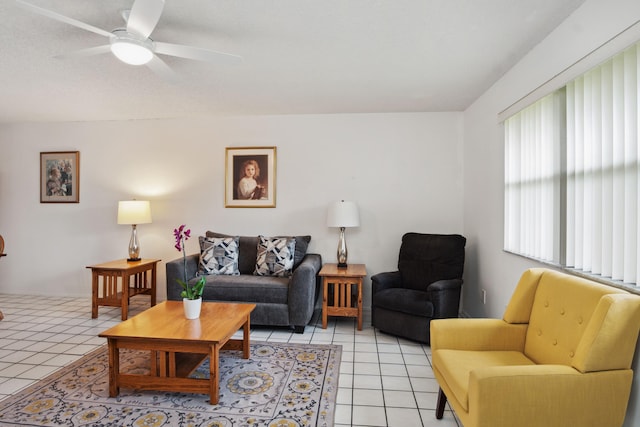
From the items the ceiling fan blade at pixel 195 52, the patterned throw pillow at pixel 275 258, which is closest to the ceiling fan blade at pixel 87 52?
the ceiling fan blade at pixel 195 52

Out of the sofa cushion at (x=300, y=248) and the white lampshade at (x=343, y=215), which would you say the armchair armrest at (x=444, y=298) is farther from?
the sofa cushion at (x=300, y=248)

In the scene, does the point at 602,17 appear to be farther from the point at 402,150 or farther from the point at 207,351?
the point at 207,351

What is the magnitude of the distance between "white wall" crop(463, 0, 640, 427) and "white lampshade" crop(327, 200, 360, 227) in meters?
1.27

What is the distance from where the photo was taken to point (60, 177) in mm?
4742

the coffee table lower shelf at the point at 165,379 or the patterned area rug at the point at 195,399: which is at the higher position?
the coffee table lower shelf at the point at 165,379

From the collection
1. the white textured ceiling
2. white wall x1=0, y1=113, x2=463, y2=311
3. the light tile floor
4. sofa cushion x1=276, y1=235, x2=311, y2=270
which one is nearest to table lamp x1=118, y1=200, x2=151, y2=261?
white wall x1=0, y1=113, x2=463, y2=311

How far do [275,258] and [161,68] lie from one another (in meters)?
2.13

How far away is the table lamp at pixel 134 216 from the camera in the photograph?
411cm

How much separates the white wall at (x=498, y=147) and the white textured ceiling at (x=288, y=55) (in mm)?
117

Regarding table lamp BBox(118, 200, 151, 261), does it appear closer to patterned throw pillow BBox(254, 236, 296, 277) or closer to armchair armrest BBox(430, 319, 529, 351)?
patterned throw pillow BBox(254, 236, 296, 277)

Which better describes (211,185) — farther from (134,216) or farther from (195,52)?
(195,52)

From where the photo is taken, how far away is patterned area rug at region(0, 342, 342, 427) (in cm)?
195

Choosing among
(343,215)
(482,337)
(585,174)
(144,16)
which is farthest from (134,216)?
(585,174)

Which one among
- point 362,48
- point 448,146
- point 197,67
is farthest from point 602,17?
point 197,67
